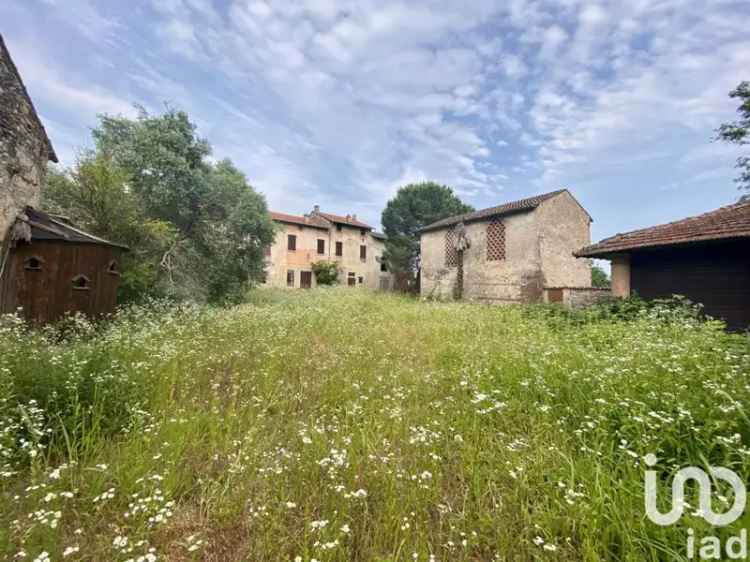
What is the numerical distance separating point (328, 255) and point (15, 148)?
2009 cm

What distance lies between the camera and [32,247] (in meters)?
5.28

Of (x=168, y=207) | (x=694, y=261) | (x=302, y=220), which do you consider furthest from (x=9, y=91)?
(x=302, y=220)

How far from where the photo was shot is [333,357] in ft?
14.1

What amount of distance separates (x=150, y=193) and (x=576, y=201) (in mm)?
19934

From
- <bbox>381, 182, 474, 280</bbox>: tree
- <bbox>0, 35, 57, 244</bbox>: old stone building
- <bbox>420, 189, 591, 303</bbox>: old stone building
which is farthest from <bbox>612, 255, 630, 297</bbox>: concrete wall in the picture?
<bbox>381, 182, 474, 280</bbox>: tree

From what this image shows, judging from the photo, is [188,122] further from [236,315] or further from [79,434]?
[79,434]

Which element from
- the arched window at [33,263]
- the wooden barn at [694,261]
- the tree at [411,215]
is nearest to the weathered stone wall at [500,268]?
the wooden barn at [694,261]

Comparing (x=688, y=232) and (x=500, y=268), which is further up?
(x=688, y=232)

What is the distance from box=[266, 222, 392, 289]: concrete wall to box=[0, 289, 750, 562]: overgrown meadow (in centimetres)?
1901

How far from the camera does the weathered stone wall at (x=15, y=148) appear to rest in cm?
546

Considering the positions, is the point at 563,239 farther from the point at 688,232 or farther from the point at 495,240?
the point at 688,232

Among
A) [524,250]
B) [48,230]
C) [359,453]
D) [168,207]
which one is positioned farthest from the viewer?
[524,250]

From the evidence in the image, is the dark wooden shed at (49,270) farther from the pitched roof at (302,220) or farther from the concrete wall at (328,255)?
the pitched roof at (302,220)

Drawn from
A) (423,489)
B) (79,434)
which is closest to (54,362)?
(79,434)
